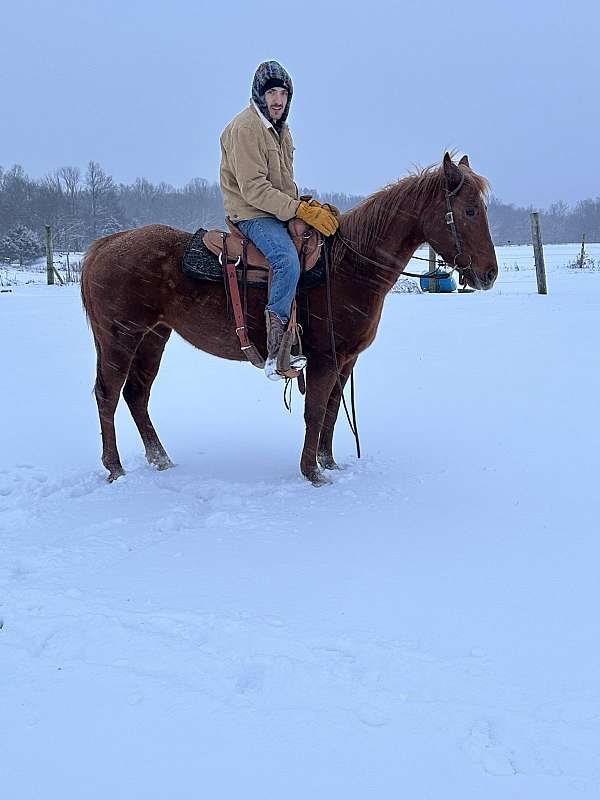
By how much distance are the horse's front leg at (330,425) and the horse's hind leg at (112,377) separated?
1.54 m

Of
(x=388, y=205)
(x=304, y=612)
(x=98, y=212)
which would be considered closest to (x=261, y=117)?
(x=388, y=205)

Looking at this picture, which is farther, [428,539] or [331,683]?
[428,539]

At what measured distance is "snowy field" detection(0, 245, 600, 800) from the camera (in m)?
1.71

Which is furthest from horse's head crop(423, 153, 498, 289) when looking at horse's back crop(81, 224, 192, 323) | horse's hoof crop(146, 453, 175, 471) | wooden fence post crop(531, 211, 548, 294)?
wooden fence post crop(531, 211, 548, 294)

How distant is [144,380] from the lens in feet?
16.1

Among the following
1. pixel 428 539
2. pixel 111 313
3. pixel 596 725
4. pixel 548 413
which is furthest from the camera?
pixel 548 413

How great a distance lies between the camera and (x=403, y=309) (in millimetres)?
12758

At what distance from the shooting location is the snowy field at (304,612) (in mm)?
1715

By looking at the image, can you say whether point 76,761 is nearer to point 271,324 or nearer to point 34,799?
point 34,799

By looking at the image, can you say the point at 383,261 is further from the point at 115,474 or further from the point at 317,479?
the point at 115,474

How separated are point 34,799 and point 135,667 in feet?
1.83

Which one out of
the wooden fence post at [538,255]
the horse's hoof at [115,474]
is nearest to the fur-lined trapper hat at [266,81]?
the horse's hoof at [115,474]

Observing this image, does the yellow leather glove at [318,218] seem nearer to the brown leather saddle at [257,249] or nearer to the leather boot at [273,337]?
the brown leather saddle at [257,249]

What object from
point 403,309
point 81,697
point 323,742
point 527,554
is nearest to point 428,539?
point 527,554
